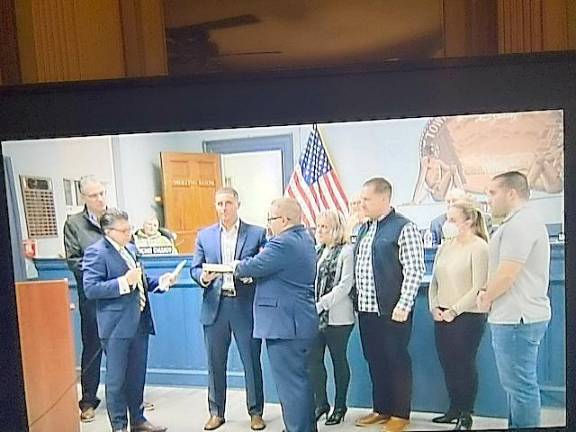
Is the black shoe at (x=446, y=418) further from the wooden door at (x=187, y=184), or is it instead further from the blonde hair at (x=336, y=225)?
the wooden door at (x=187, y=184)

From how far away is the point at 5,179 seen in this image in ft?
4.59

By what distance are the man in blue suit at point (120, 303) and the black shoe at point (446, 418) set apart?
2.05 ft

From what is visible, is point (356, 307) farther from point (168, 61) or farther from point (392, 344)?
point (168, 61)

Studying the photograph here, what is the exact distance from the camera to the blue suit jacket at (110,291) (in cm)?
140

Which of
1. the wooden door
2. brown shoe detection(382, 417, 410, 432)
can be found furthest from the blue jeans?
the wooden door

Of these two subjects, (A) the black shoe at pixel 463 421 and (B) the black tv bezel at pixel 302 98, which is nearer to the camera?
(B) the black tv bezel at pixel 302 98

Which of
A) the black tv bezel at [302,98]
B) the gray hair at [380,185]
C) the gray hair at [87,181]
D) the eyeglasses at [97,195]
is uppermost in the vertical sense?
the black tv bezel at [302,98]

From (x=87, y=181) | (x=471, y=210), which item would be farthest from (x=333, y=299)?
(x=87, y=181)

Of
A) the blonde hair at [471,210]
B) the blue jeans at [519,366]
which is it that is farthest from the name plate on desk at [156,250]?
the blue jeans at [519,366]

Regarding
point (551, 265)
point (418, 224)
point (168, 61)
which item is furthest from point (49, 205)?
point (551, 265)

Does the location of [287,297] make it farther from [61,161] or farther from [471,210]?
[61,161]

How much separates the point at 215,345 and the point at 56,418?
37cm

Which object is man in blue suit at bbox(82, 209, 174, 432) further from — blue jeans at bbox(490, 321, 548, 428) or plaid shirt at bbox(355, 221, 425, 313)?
blue jeans at bbox(490, 321, 548, 428)

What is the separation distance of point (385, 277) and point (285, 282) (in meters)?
0.20
